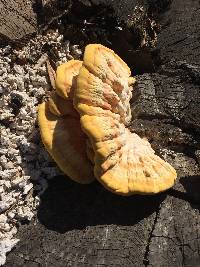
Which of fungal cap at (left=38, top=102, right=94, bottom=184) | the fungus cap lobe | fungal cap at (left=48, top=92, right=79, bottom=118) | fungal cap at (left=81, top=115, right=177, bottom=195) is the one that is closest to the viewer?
fungal cap at (left=81, top=115, right=177, bottom=195)

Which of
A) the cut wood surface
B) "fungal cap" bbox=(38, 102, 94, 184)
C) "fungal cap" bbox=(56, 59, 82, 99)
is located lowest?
the cut wood surface

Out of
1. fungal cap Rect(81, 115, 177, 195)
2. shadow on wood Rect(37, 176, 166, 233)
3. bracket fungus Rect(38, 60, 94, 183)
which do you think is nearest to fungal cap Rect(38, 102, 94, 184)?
bracket fungus Rect(38, 60, 94, 183)

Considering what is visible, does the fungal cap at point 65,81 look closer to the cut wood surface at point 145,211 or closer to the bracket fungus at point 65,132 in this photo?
the bracket fungus at point 65,132

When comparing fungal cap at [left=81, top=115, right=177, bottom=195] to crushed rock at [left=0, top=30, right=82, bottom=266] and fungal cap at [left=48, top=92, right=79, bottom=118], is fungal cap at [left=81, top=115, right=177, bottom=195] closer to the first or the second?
fungal cap at [left=48, top=92, right=79, bottom=118]

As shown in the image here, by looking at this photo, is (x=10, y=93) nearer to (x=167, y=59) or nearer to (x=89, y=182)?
(x=89, y=182)

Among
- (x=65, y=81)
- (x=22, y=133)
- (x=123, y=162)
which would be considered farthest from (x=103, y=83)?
(x=22, y=133)

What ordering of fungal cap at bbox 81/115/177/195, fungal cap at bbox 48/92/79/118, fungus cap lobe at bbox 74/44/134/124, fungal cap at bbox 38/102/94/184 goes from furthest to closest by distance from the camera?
fungal cap at bbox 48/92/79/118 < fungal cap at bbox 38/102/94/184 < fungus cap lobe at bbox 74/44/134/124 < fungal cap at bbox 81/115/177/195

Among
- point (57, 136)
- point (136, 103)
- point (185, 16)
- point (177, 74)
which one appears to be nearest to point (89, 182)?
point (57, 136)
